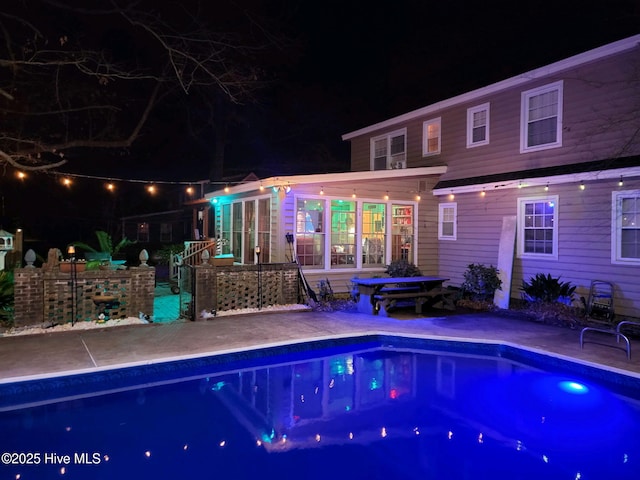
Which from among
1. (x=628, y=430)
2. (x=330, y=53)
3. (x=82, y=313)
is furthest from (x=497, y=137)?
(x=330, y=53)

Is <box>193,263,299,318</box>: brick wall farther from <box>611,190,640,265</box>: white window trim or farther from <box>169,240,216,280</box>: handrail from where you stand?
<box>611,190,640,265</box>: white window trim

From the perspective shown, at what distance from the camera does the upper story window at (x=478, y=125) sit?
38.4ft

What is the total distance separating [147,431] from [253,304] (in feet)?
16.8

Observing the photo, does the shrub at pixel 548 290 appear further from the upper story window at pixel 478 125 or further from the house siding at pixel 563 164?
the upper story window at pixel 478 125

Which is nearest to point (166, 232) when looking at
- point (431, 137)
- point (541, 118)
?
point (431, 137)

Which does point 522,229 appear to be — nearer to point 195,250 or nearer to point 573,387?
point 573,387

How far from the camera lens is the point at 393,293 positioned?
10.1 meters

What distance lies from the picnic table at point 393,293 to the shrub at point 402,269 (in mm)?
947

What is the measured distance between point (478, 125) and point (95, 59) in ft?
32.2

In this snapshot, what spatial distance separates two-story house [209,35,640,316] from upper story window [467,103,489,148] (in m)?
0.03

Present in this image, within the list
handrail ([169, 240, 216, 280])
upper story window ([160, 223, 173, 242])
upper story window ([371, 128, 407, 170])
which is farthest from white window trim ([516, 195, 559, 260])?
upper story window ([160, 223, 173, 242])

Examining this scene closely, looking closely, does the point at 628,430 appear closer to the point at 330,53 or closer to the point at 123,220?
the point at 330,53

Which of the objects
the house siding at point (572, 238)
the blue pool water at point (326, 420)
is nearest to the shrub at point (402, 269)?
the house siding at point (572, 238)

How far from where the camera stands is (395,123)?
47.4 ft
